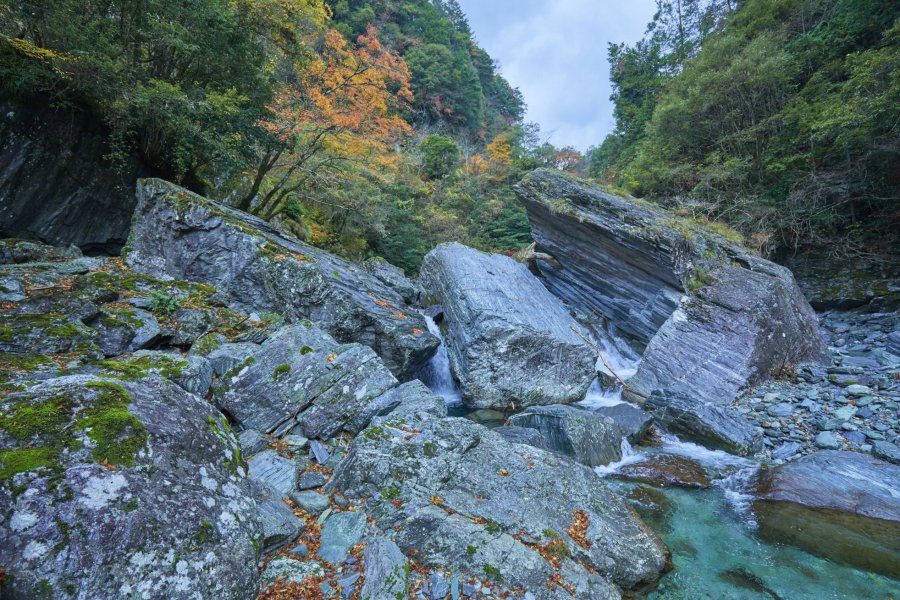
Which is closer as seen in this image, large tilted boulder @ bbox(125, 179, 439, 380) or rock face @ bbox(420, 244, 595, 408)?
large tilted boulder @ bbox(125, 179, 439, 380)

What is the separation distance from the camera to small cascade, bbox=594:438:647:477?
6234 mm

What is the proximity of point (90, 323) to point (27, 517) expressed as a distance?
4.58 meters

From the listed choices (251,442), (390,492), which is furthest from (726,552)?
(251,442)

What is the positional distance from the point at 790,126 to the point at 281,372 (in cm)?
1696

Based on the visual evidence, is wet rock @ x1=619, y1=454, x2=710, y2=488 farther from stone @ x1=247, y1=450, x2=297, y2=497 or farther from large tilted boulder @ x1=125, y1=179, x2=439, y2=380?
stone @ x1=247, y1=450, x2=297, y2=497

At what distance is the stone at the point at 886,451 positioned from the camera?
577 cm

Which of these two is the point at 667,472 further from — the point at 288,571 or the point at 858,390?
the point at 288,571

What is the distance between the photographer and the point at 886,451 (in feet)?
19.3

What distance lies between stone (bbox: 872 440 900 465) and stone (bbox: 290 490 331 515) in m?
8.34

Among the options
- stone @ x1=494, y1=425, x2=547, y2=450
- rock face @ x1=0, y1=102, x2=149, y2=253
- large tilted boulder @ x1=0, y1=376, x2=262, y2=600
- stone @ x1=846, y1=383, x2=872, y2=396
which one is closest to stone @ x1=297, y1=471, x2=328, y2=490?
large tilted boulder @ x1=0, y1=376, x2=262, y2=600

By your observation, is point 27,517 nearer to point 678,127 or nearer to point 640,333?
point 640,333

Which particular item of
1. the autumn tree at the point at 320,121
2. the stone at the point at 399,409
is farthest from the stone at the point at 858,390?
the autumn tree at the point at 320,121

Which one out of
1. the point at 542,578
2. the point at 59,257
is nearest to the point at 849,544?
the point at 542,578

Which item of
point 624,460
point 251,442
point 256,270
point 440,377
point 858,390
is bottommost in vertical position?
point 440,377
